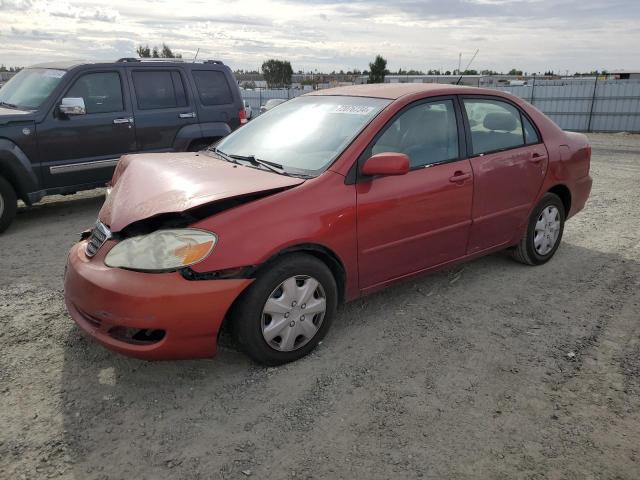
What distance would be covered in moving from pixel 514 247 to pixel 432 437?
2754 mm

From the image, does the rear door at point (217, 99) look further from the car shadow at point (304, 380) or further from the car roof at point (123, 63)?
the car shadow at point (304, 380)

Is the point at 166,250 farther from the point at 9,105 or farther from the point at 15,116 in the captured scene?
the point at 9,105

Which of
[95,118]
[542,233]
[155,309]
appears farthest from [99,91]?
[542,233]

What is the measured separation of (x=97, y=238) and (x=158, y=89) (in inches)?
179

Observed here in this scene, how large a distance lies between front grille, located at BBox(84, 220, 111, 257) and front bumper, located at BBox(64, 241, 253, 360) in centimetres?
18

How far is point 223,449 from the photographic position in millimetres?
2484

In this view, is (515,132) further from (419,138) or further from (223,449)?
(223,449)

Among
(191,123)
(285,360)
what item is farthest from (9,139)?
(285,360)

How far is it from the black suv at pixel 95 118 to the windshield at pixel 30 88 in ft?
0.06

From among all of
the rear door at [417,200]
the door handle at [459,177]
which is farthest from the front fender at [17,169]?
the door handle at [459,177]

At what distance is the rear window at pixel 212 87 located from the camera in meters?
7.52

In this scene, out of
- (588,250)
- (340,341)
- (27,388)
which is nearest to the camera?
(27,388)

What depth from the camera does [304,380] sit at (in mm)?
3045

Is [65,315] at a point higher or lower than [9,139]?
lower
